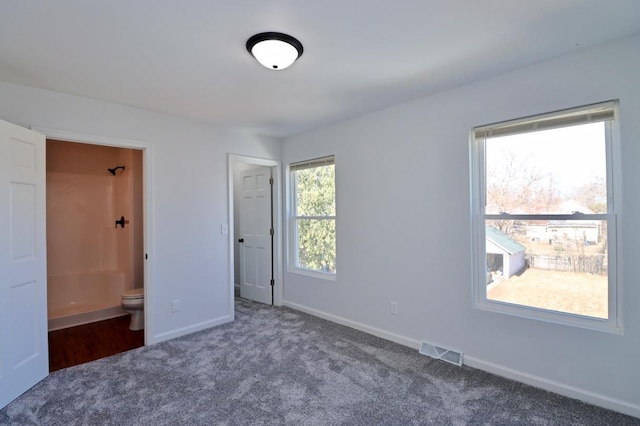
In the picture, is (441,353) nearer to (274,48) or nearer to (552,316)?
(552,316)

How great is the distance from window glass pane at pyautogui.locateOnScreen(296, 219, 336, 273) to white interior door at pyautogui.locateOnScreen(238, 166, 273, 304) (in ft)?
1.55

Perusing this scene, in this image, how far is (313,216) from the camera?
13.3ft

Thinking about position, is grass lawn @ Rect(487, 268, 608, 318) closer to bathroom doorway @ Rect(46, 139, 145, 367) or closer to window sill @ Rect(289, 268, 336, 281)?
window sill @ Rect(289, 268, 336, 281)

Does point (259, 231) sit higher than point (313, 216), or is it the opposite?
point (313, 216)

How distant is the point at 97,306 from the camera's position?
4.06m

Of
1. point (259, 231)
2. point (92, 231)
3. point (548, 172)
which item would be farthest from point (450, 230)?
point (92, 231)

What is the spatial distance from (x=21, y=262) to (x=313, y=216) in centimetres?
276

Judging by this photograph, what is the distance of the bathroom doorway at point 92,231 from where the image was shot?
159 inches

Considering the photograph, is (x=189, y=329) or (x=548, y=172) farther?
(x=189, y=329)

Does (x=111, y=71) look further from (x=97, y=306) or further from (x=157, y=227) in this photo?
(x=97, y=306)

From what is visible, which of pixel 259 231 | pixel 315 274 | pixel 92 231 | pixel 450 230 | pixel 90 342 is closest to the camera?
pixel 450 230

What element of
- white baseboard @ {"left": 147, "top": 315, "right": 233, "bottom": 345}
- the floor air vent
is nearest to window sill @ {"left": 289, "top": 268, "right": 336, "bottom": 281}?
white baseboard @ {"left": 147, "top": 315, "right": 233, "bottom": 345}

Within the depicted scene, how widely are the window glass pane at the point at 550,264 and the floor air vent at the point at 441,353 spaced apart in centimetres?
59

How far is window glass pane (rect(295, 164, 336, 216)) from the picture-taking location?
151 inches
